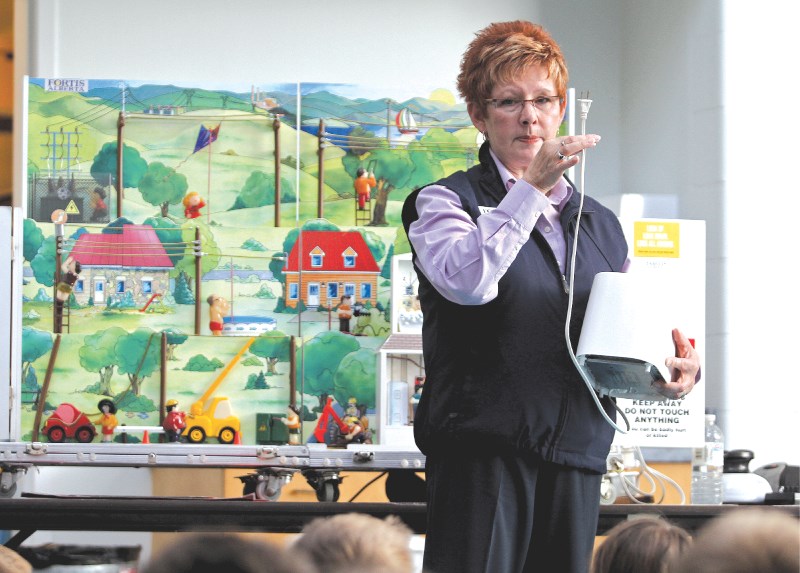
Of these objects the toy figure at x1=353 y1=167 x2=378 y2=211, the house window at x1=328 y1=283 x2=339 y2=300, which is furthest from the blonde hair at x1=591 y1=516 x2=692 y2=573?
the toy figure at x1=353 y1=167 x2=378 y2=211

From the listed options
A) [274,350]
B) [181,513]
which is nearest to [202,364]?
[274,350]

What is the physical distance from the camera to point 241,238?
154 inches

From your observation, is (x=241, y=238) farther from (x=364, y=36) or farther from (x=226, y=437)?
(x=364, y=36)

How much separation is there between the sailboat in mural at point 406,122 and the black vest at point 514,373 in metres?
2.28

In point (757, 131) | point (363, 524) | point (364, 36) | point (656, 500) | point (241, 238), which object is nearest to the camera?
point (363, 524)

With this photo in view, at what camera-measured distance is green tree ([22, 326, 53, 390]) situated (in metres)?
3.78

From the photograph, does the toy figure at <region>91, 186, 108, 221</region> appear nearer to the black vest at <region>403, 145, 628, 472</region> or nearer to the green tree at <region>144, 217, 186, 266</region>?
the green tree at <region>144, 217, 186, 266</region>

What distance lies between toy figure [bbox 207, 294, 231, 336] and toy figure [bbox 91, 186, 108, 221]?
43 cm

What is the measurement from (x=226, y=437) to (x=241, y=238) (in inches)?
25.2

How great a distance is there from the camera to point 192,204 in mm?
3928

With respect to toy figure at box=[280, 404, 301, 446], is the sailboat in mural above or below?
above

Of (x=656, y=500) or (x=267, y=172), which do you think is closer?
(x=656, y=500)

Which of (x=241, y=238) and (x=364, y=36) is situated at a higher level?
(x=364, y=36)

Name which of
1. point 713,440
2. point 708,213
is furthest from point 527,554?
point 708,213
